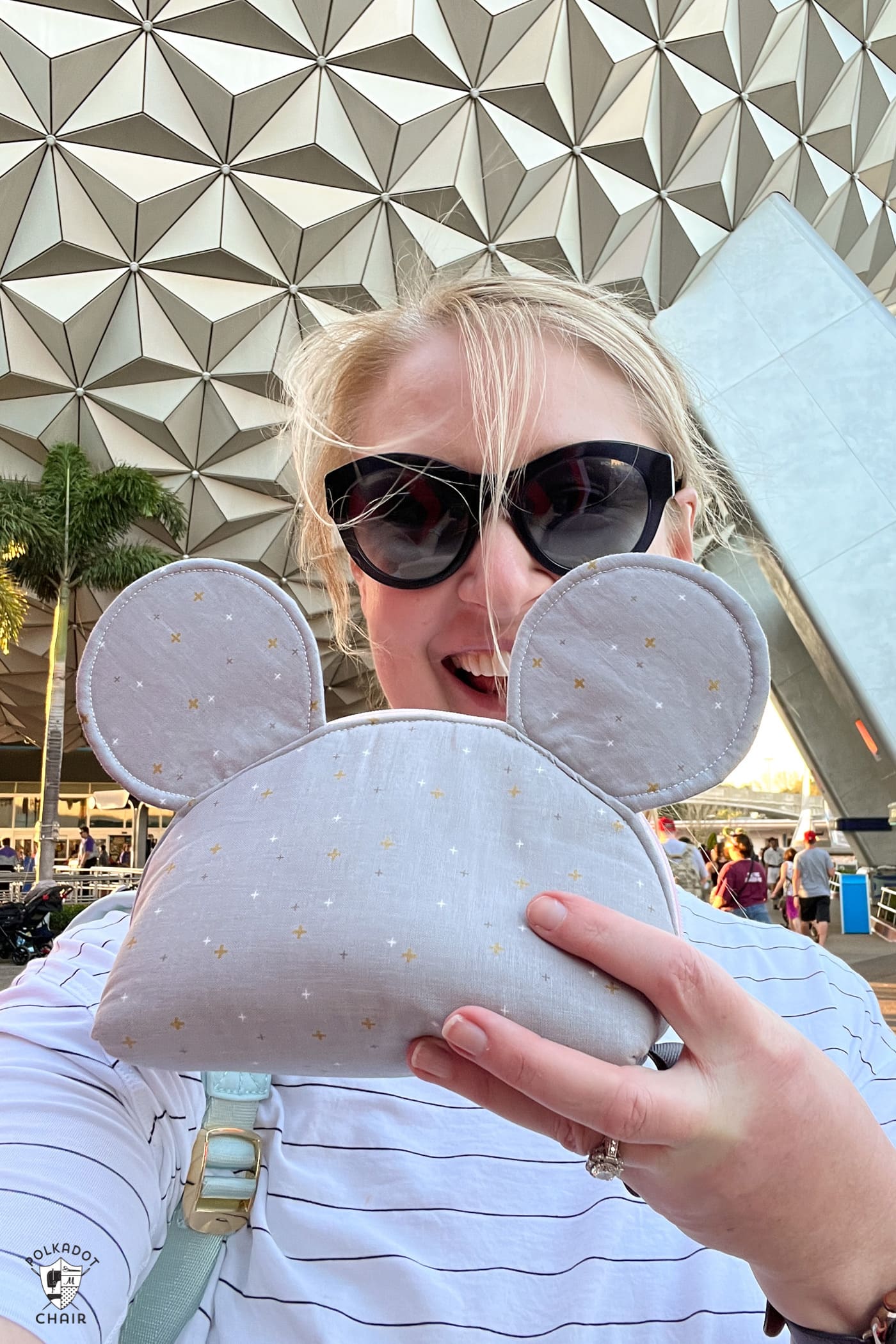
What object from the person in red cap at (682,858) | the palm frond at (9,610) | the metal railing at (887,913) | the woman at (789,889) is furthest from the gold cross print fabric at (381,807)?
the palm frond at (9,610)

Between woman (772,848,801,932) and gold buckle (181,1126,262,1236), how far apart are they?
11.2 meters

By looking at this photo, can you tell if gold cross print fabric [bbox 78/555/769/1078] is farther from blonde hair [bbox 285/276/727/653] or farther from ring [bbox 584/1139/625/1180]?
blonde hair [bbox 285/276/727/653]

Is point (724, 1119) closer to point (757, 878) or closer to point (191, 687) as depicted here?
point (191, 687)

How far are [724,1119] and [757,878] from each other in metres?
9.57

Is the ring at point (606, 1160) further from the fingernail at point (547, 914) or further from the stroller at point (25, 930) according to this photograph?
the stroller at point (25, 930)

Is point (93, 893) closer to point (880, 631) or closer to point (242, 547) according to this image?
point (242, 547)

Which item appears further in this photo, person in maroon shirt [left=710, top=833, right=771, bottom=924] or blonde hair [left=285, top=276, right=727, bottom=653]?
person in maroon shirt [left=710, top=833, right=771, bottom=924]

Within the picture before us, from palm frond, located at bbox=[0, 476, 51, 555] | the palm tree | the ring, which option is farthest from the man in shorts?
palm frond, located at bbox=[0, 476, 51, 555]

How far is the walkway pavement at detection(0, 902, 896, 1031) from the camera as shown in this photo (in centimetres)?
845

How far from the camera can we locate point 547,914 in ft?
3.00

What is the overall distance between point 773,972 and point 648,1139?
0.82 meters

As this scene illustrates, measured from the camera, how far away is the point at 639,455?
156cm

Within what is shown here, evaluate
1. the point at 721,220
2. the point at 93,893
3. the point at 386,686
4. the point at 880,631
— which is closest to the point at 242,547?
the point at 93,893

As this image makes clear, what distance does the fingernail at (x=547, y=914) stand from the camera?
2.99 ft
